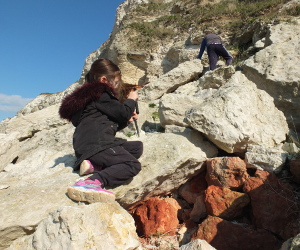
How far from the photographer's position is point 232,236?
8.47 feet

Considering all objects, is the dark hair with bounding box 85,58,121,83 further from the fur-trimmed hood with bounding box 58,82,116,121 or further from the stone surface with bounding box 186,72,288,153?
the stone surface with bounding box 186,72,288,153

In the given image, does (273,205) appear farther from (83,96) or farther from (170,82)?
(170,82)

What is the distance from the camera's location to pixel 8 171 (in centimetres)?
456

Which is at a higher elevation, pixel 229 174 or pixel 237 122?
pixel 237 122

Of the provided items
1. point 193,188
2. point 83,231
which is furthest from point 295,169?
point 83,231

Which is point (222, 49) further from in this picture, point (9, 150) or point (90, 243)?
point (90, 243)

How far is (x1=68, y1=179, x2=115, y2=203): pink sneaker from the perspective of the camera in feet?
8.88

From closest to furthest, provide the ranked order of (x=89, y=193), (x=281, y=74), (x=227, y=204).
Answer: (x=89, y=193) < (x=227, y=204) < (x=281, y=74)

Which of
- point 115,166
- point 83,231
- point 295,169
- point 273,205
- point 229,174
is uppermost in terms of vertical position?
point 115,166

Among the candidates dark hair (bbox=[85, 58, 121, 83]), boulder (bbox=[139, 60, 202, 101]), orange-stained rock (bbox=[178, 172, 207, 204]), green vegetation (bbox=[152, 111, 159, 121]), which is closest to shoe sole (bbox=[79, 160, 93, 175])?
dark hair (bbox=[85, 58, 121, 83])

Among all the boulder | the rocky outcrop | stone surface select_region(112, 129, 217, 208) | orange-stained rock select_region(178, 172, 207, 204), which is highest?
the boulder

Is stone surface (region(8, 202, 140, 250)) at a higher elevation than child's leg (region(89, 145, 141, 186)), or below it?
below

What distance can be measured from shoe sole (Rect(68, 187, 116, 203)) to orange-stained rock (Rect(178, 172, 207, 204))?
1.23 m

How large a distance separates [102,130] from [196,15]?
14692mm
